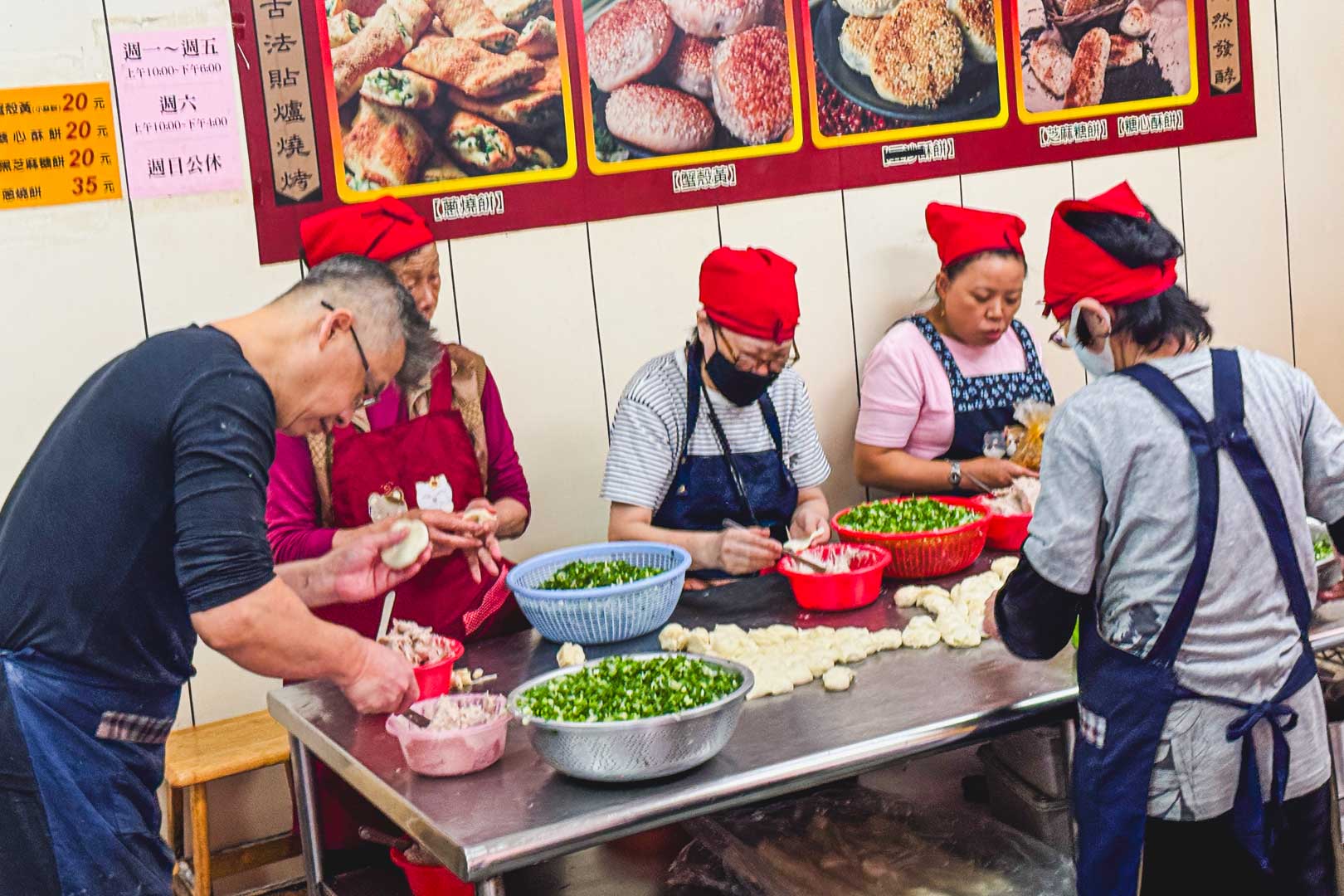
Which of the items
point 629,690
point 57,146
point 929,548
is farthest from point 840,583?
point 57,146


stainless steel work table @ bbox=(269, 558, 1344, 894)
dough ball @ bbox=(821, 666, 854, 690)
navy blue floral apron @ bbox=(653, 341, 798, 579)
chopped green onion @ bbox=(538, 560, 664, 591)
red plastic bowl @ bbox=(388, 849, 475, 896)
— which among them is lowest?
red plastic bowl @ bbox=(388, 849, 475, 896)

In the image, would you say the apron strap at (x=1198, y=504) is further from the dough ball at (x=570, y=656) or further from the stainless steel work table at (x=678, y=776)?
the dough ball at (x=570, y=656)

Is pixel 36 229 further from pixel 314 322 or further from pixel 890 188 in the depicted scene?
pixel 890 188

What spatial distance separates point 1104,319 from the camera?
2098 mm

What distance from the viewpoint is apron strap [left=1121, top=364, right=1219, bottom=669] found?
1.99 meters

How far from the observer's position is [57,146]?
3398 millimetres

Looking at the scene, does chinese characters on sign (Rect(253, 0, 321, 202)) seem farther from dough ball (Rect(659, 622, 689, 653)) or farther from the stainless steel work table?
dough ball (Rect(659, 622, 689, 653))

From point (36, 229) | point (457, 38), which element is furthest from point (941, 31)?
point (36, 229)

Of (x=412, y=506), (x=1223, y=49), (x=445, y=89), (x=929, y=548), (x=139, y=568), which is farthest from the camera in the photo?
(x=1223, y=49)

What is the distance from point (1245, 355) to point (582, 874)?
5.30ft

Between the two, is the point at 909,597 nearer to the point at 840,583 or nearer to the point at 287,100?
the point at 840,583

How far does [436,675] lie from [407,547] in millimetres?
255

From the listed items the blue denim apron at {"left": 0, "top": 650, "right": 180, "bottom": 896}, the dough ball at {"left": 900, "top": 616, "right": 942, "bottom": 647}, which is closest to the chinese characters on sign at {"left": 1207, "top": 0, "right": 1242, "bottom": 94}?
the dough ball at {"left": 900, "top": 616, "right": 942, "bottom": 647}

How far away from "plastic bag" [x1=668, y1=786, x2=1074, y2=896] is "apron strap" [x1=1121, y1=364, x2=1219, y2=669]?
698 millimetres
